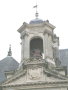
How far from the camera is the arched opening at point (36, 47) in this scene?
34.0 m

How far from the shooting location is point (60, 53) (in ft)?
140

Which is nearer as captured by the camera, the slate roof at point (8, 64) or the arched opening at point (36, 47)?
the arched opening at point (36, 47)

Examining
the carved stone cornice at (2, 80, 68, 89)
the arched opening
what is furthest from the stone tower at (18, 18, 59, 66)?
the carved stone cornice at (2, 80, 68, 89)

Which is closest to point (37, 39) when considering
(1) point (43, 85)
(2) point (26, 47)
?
(2) point (26, 47)

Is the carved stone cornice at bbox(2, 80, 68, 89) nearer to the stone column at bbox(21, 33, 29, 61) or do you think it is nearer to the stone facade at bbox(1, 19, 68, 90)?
the stone facade at bbox(1, 19, 68, 90)

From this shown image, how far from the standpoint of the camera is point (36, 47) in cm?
3509

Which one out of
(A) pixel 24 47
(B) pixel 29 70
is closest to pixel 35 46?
(A) pixel 24 47

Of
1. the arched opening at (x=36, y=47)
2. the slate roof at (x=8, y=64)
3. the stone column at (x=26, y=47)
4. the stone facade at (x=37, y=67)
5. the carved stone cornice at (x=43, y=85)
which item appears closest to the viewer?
the carved stone cornice at (x=43, y=85)

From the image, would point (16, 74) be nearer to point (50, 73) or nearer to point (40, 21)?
point (50, 73)

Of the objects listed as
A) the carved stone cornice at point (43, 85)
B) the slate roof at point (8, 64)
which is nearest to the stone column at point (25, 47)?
the carved stone cornice at point (43, 85)

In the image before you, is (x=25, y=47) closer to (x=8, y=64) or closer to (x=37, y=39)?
(x=37, y=39)

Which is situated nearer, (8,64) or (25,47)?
(25,47)

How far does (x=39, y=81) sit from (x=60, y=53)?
1290 centimetres

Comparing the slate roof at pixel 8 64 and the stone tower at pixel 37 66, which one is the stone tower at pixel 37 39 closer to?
the stone tower at pixel 37 66
